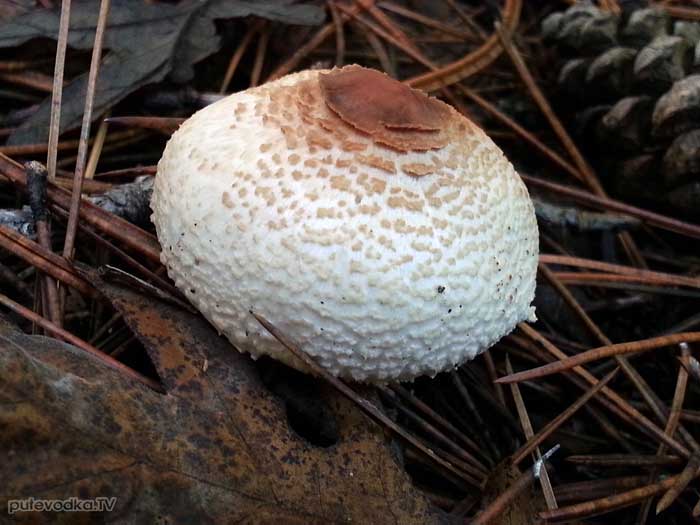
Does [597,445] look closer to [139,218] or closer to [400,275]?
[400,275]

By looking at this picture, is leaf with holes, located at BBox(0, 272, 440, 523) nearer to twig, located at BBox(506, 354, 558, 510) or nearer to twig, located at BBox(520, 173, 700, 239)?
twig, located at BBox(506, 354, 558, 510)

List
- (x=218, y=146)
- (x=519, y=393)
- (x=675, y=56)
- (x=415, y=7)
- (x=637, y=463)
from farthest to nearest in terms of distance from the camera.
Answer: (x=415, y=7) → (x=675, y=56) → (x=519, y=393) → (x=637, y=463) → (x=218, y=146)

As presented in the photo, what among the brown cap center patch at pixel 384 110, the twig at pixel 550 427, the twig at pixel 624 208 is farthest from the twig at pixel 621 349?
the brown cap center patch at pixel 384 110

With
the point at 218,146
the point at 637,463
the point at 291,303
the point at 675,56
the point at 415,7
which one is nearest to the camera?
the point at 291,303

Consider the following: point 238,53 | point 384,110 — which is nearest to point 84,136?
point 238,53

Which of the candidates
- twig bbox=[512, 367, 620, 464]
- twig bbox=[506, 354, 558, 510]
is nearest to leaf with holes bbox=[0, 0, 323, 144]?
twig bbox=[506, 354, 558, 510]

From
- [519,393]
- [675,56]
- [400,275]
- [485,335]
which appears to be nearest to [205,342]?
[400,275]

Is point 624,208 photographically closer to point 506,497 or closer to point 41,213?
point 506,497

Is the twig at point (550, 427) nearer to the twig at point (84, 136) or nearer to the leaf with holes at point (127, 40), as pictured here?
the twig at point (84, 136)
